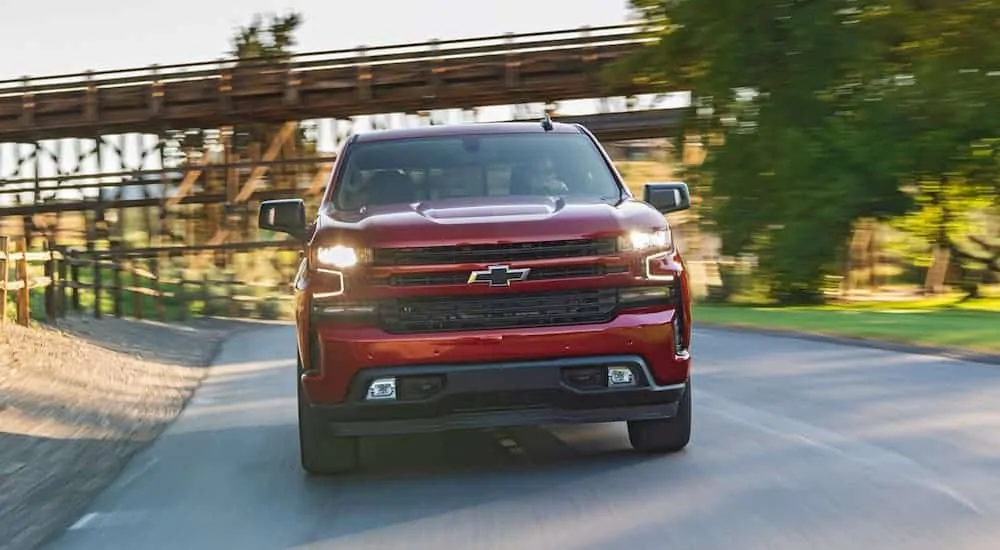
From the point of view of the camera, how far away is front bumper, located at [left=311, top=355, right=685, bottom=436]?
7754 mm

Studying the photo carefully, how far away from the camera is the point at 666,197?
9234 mm

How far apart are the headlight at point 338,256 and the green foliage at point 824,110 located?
20.8 meters

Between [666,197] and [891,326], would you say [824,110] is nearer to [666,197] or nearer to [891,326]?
[891,326]

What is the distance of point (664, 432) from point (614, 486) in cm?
94

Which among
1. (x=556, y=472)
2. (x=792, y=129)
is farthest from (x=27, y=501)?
(x=792, y=129)

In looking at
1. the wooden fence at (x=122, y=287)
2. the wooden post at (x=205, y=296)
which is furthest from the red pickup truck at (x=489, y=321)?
the wooden post at (x=205, y=296)

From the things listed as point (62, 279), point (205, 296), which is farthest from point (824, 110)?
point (205, 296)

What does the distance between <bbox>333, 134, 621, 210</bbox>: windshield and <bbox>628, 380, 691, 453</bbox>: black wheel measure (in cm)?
124

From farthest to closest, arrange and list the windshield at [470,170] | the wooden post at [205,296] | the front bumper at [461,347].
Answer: the wooden post at [205,296]
the windshield at [470,170]
the front bumper at [461,347]

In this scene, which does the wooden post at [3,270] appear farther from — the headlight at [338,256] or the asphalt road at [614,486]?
the headlight at [338,256]

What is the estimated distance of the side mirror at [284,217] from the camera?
29.5ft

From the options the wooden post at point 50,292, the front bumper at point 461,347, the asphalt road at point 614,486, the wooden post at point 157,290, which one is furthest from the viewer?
the wooden post at point 157,290

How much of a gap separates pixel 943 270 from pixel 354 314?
43.5 metres

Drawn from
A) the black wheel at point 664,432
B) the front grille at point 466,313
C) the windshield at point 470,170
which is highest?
the windshield at point 470,170
